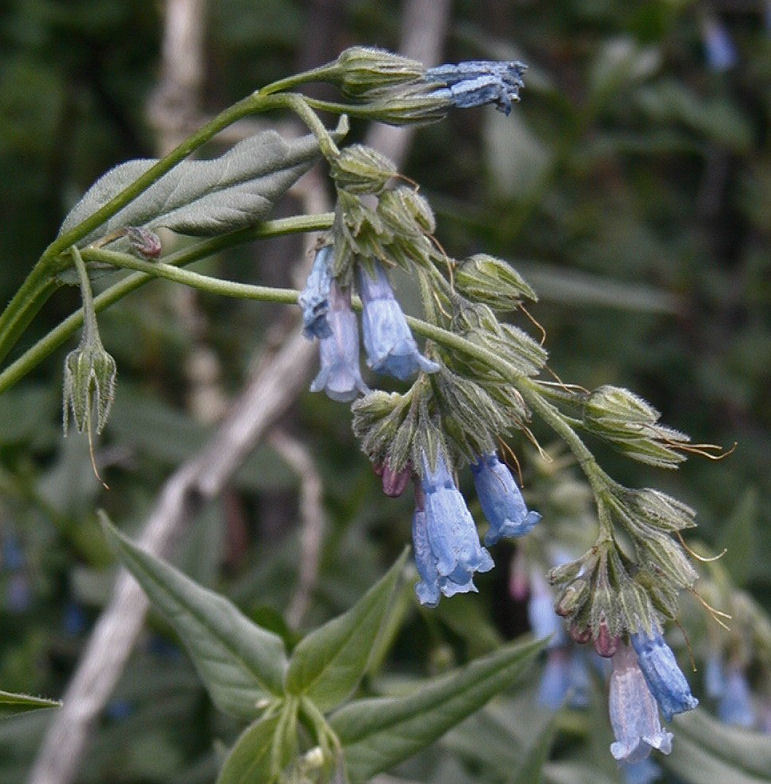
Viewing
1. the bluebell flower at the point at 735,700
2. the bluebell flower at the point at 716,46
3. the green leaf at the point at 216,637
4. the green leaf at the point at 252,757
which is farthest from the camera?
the bluebell flower at the point at 716,46

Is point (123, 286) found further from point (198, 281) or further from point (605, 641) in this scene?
point (605, 641)

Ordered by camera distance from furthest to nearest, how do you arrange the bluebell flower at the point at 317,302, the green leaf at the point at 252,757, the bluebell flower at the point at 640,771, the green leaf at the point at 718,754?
the green leaf at the point at 718,754, the bluebell flower at the point at 640,771, the green leaf at the point at 252,757, the bluebell flower at the point at 317,302

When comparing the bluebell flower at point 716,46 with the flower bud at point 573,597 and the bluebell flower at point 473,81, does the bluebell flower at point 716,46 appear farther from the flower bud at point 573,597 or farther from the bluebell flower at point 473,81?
the flower bud at point 573,597

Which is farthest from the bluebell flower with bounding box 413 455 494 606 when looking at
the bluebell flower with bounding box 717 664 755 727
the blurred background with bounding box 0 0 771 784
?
the bluebell flower with bounding box 717 664 755 727

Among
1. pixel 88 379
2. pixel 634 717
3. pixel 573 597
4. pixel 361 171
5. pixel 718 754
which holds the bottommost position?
pixel 718 754

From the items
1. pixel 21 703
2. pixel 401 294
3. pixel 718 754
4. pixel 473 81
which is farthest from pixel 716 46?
pixel 21 703

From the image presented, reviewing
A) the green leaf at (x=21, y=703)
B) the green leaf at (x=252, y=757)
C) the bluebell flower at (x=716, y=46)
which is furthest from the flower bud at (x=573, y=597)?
the bluebell flower at (x=716, y=46)

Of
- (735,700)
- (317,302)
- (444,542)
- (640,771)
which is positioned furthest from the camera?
(735,700)

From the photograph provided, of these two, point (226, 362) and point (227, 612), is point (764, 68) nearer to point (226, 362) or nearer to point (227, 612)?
point (226, 362)
